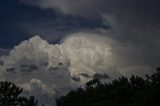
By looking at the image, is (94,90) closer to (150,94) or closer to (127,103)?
(127,103)

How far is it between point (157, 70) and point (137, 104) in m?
20.2

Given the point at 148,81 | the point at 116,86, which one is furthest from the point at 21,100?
the point at 148,81

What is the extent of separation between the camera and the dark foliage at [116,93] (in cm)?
10299

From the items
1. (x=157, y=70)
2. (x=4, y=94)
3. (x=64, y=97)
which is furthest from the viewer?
(x=64, y=97)

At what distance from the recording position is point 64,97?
138625 mm

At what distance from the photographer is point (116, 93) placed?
115625 millimetres

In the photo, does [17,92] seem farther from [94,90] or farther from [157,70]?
[157,70]

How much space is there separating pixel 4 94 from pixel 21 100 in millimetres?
6133

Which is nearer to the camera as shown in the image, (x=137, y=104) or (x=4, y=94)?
(x=137, y=104)

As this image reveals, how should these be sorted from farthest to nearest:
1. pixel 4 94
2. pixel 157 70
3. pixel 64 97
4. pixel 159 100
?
pixel 64 97 < pixel 4 94 < pixel 157 70 < pixel 159 100

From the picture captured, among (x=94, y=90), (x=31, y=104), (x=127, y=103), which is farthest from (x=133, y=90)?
(x=31, y=104)

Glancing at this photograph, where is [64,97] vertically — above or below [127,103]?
above

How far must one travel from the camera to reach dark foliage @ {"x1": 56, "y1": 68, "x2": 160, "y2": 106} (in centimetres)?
10299

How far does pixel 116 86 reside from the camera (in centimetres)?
12262
